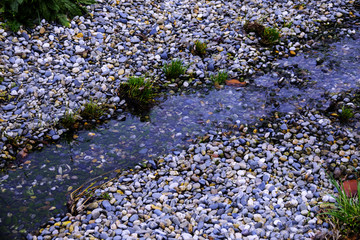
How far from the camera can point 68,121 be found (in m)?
5.70

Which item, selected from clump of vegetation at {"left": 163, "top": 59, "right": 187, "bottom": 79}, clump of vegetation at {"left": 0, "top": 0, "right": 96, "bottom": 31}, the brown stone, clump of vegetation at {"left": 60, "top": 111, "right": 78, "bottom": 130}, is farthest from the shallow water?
clump of vegetation at {"left": 0, "top": 0, "right": 96, "bottom": 31}

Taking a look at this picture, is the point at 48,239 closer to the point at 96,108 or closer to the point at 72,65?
the point at 96,108

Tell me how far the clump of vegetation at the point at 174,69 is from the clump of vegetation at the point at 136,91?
59cm

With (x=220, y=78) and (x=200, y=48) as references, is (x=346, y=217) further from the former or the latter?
(x=200, y=48)

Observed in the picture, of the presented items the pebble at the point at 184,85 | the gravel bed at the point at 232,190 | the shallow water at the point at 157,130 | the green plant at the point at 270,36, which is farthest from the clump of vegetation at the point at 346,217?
the green plant at the point at 270,36

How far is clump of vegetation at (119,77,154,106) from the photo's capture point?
616 cm

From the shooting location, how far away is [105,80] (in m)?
6.48

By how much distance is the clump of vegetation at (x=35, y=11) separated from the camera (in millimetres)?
6688

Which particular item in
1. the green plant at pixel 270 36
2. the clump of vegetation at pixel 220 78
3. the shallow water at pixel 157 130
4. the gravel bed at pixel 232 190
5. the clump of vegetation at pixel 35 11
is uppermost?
the clump of vegetation at pixel 35 11

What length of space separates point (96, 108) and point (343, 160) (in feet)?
13.0

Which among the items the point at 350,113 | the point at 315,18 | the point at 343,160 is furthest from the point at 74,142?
the point at 315,18

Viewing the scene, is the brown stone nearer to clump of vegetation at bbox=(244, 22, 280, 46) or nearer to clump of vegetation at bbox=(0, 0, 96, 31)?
clump of vegetation at bbox=(244, 22, 280, 46)

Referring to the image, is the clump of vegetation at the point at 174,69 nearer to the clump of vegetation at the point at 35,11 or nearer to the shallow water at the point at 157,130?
the shallow water at the point at 157,130

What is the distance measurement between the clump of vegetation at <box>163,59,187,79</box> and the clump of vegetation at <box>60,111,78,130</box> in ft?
6.45
